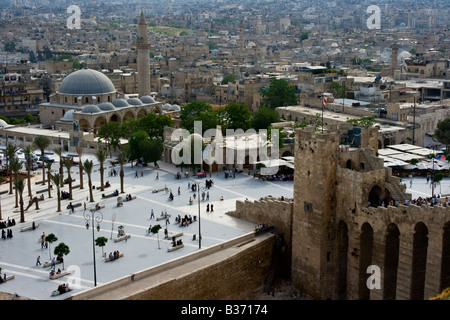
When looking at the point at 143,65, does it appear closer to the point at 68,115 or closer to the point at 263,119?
the point at 68,115

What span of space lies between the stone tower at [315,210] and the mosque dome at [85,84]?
3488cm

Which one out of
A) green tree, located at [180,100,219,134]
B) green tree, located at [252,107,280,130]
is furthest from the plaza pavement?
green tree, located at [252,107,280,130]

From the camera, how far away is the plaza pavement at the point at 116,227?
23.5 metres

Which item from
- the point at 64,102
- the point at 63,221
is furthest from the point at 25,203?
the point at 64,102

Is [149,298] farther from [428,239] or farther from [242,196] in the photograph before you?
[242,196]

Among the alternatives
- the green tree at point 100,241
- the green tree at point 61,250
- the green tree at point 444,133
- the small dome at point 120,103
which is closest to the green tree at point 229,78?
the small dome at point 120,103

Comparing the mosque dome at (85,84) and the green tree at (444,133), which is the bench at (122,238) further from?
the mosque dome at (85,84)

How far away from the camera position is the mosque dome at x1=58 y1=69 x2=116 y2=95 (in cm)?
5666

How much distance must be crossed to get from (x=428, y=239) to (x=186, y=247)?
8843 mm

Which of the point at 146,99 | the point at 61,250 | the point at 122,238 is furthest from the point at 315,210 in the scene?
the point at 146,99

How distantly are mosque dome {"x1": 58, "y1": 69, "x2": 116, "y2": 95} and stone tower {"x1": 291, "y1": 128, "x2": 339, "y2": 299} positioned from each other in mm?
34875

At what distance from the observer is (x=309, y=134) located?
24375 mm

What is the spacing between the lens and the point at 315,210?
963 inches

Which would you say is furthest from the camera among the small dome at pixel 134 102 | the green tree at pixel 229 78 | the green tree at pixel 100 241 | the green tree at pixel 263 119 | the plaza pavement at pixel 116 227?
the green tree at pixel 229 78
